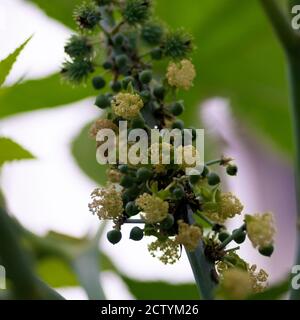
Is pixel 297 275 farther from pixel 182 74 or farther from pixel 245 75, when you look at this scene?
pixel 245 75

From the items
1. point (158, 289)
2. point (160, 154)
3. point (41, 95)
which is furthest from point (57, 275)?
point (160, 154)

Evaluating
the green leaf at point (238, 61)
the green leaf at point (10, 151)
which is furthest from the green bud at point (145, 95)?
the green leaf at point (238, 61)

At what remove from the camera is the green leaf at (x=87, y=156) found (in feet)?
5.92

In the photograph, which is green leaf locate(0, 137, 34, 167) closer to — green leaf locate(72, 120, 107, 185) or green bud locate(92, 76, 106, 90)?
green bud locate(92, 76, 106, 90)

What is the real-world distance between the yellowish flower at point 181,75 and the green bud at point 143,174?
0.17 m

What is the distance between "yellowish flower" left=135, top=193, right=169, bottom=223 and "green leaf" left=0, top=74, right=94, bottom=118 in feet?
A: 2.53

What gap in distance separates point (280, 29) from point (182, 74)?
8.7 inches

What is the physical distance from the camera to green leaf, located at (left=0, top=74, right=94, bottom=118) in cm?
163

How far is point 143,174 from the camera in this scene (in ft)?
2.94

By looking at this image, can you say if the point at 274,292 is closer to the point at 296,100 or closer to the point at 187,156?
the point at 187,156

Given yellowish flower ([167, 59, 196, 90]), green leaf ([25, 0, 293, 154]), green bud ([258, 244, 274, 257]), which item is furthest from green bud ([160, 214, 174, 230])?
green leaf ([25, 0, 293, 154])

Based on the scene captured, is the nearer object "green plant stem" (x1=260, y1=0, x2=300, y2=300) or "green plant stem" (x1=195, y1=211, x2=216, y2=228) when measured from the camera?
"green plant stem" (x1=195, y1=211, x2=216, y2=228)

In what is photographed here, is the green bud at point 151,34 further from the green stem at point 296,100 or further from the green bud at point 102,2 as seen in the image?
the green stem at point 296,100

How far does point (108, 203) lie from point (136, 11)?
1.00 feet
